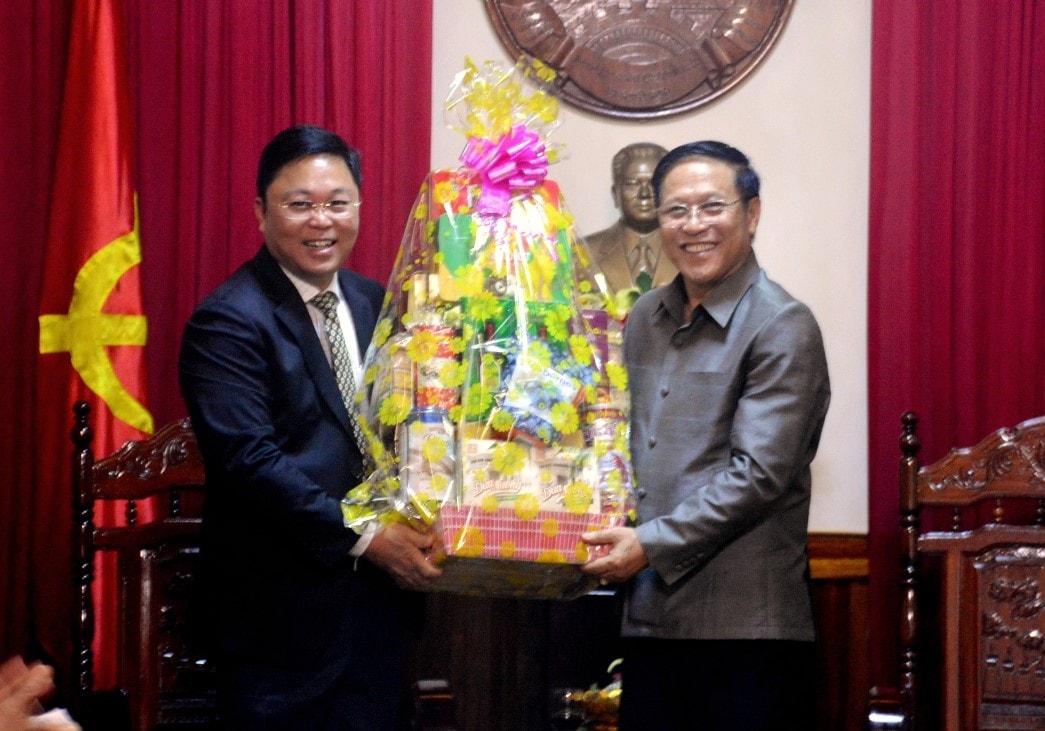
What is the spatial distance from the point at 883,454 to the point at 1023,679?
86 centimetres

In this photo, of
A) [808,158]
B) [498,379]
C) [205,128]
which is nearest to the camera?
[498,379]

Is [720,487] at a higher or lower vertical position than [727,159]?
lower

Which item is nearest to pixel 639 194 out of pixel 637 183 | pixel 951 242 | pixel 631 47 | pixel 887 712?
pixel 637 183

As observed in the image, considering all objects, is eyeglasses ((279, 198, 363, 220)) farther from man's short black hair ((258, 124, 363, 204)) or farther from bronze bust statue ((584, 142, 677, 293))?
bronze bust statue ((584, 142, 677, 293))

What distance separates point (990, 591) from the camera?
8.75 feet

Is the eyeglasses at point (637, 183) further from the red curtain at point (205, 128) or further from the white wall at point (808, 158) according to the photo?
the red curtain at point (205, 128)

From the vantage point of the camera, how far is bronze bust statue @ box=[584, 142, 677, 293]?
3.53 m

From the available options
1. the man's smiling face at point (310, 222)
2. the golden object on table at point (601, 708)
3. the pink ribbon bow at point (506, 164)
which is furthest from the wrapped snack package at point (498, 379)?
the golden object on table at point (601, 708)

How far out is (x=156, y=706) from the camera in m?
2.85

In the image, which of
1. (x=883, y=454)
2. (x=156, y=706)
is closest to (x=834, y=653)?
(x=883, y=454)

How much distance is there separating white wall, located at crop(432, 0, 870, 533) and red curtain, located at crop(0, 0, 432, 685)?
0.31m

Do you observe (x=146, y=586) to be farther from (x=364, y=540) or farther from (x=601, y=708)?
(x=601, y=708)

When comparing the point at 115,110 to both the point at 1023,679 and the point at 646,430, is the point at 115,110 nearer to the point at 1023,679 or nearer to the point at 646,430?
the point at 646,430

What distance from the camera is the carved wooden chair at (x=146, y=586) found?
2.85 meters
